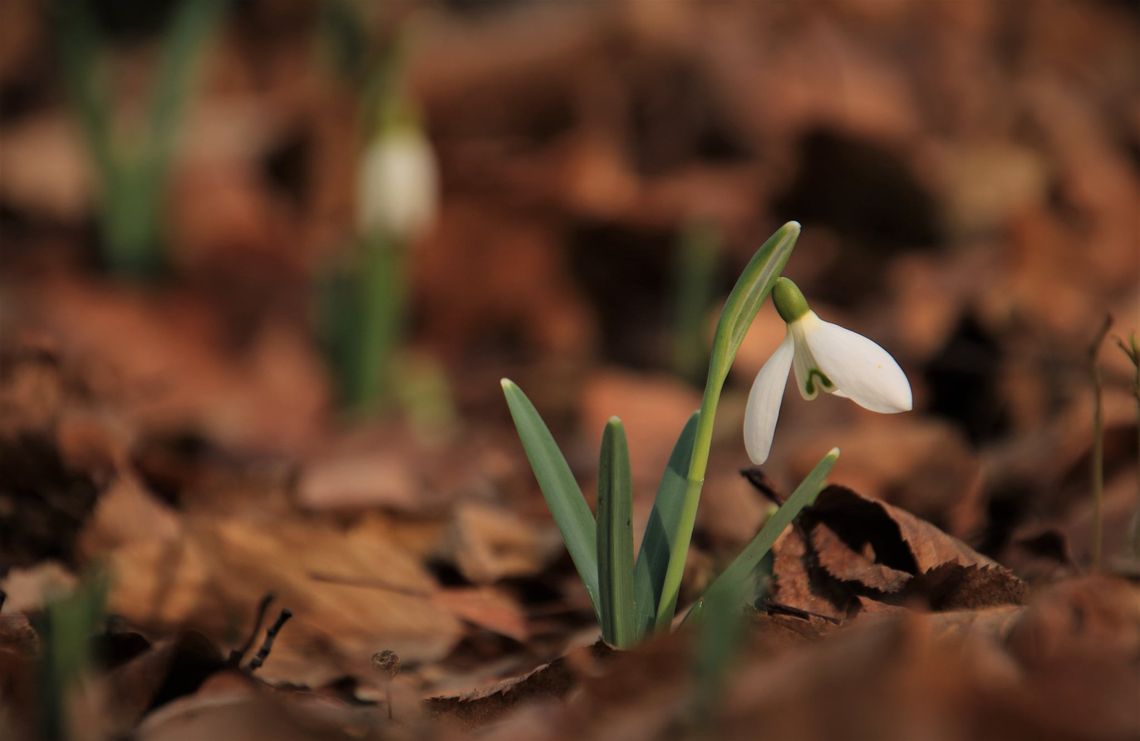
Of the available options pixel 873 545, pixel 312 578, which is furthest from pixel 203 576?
pixel 873 545

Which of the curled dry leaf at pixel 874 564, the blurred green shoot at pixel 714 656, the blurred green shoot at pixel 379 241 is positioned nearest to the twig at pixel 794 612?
the curled dry leaf at pixel 874 564

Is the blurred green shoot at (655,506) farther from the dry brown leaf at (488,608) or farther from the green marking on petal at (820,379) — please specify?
the dry brown leaf at (488,608)

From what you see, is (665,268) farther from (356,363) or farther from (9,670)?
(9,670)

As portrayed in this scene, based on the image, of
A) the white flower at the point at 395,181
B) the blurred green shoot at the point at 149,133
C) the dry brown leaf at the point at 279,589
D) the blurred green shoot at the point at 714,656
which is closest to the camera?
the blurred green shoot at the point at 714,656

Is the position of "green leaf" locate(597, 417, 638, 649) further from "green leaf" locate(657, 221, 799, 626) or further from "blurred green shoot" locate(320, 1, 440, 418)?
"blurred green shoot" locate(320, 1, 440, 418)

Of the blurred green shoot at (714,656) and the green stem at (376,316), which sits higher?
the blurred green shoot at (714,656)

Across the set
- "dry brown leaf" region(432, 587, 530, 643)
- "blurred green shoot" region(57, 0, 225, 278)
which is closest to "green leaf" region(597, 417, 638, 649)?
"dry brown leaf" region(432, 587, 530, 643)
